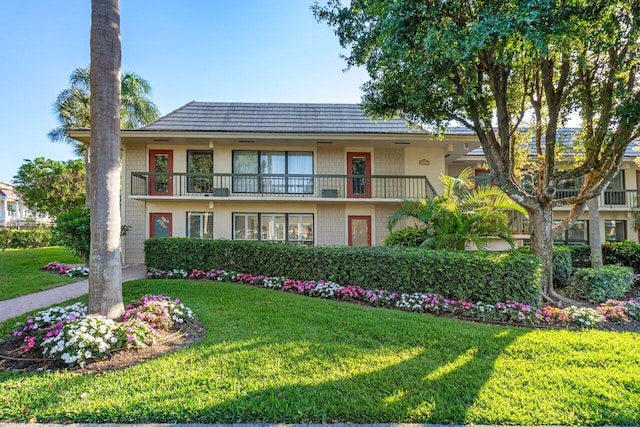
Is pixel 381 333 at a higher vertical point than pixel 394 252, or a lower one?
lower

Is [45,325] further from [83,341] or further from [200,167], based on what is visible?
[200,167]

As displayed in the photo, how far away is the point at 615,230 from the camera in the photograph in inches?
663

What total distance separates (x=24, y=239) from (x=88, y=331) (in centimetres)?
2420

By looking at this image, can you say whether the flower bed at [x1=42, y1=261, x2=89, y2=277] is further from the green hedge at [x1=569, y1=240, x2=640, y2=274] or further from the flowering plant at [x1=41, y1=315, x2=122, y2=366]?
the green hedge at [x1=569, y1=240, x2=640, y2=274]

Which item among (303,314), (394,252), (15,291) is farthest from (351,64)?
(15,291)

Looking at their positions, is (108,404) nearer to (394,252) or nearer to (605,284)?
(394,252)

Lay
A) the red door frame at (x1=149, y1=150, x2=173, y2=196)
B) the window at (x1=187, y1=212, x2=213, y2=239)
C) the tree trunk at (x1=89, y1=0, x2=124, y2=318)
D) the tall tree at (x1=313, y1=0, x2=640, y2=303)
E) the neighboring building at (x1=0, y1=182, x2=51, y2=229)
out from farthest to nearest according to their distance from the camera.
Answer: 1. the neighboring building at (x1=0, y1=182, x2=51, y2=229)
2. the window at (x1=187, y1=212, x2=213, y2=239)
3. the red door frame at (x1=149, y1=150, x2=173, y2=196)
4. the tall tree at (x1=313, y1=0, x2=640, y2=303)
5. the tree trunk at (x1=89, y1=0, x2=124, y2=318)

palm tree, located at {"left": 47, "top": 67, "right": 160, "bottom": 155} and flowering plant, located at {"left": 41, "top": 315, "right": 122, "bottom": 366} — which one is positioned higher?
palm tree, located at {"left": 47, "top": 67, "right": 160, "bottom": 155}

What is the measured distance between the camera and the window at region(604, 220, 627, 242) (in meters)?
16.7

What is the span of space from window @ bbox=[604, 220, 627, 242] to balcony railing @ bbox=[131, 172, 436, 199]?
11646 millimetres

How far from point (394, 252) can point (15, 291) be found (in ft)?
31.9

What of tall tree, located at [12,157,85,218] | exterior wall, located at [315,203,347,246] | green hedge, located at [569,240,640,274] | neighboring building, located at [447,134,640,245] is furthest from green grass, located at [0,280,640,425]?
tall tree, located at [12,157,85,218]

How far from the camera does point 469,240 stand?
314 inches

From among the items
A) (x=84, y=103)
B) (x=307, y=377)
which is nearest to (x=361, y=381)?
(x=307, y=377)
